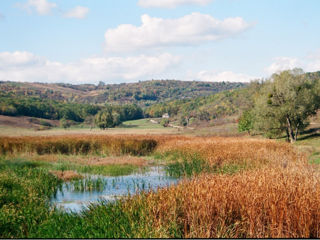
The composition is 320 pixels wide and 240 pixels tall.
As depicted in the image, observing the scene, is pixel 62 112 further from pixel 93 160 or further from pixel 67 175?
pixel 67 175

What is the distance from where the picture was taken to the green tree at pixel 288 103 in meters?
43.9

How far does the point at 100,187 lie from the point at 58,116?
11821cm

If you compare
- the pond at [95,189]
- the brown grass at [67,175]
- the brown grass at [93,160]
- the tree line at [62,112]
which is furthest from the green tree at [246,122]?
the brown grass at [67,175]

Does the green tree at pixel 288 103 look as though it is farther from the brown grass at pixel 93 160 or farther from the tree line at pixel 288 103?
the brown grass at pixel 93 160

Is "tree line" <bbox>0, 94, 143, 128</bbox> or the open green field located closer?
the open green field

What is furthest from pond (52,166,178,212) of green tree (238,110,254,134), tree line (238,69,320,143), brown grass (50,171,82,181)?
green tree (238,110,254,134)

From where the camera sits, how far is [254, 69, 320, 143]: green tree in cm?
4394

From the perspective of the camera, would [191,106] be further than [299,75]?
Yes

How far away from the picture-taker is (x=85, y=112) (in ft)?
465

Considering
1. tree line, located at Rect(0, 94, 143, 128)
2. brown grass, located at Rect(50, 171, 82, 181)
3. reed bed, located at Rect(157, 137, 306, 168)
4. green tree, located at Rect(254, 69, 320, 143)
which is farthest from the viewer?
tree line, located at Rect(0, 94, 143, 128)

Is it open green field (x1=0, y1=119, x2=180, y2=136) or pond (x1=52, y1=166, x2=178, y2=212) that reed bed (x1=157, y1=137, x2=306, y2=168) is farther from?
open green field (x1=0, y1=119, x2=180, y2=136)

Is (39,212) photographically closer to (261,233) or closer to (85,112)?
(261,233)

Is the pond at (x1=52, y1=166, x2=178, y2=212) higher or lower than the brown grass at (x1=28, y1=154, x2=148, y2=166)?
higher

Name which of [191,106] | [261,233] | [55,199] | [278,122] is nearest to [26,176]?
[55,199]
